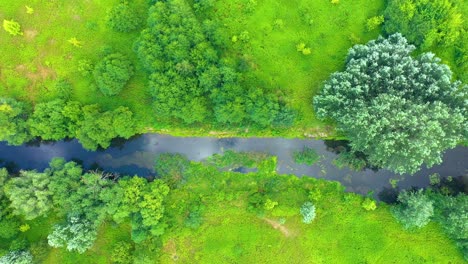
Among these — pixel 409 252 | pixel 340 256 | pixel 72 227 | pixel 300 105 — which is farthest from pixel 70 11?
pixel 409 252

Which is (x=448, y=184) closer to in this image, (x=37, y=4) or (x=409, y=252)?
(x=409, y=252)

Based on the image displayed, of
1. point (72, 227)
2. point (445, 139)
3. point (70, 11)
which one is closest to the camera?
point (445, 139)

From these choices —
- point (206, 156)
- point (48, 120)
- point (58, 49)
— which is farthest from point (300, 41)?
point (48, 120)

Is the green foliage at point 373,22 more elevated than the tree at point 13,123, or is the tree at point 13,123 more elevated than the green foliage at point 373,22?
the green foliage at point 373,22

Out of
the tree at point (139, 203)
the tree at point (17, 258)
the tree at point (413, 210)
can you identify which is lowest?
the tree at point (17, 258)

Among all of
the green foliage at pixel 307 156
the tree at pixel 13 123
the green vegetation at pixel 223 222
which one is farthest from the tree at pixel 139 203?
the green foliage at pixel 307 156

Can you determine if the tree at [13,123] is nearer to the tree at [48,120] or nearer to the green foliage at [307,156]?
the tree at [48,120]
